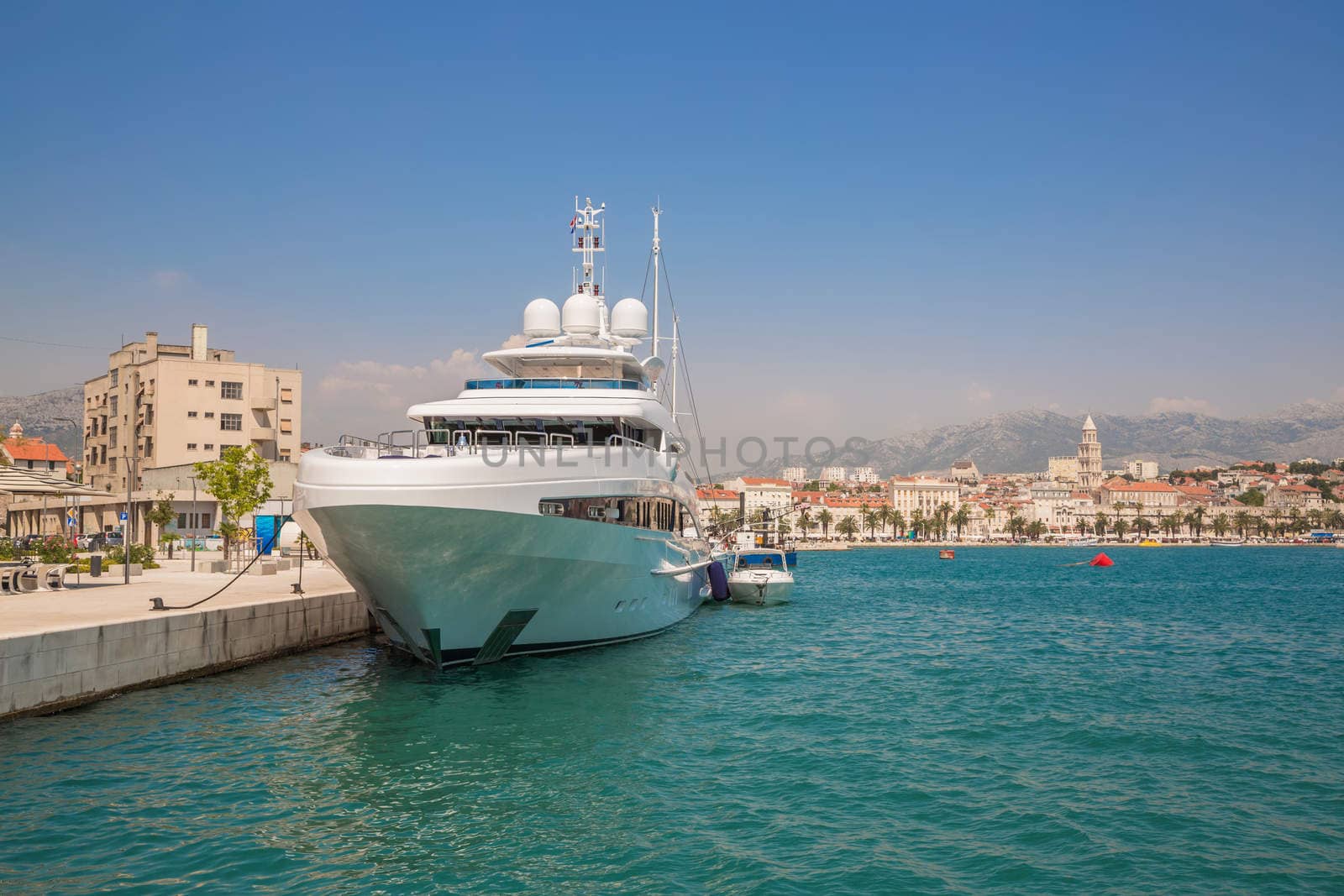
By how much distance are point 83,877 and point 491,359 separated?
1804 centimetres

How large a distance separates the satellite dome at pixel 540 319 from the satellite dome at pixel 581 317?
1.58ft

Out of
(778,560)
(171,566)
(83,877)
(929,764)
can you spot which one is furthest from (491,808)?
(778,560)

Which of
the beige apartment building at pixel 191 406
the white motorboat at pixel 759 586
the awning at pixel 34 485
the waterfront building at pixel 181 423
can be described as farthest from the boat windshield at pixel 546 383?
the beige apartment building at pixel 191 406

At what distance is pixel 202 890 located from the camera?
9297mm

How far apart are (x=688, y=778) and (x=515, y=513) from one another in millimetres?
6408

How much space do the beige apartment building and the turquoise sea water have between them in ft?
142

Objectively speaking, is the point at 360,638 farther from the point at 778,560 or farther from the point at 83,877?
the point at 778,560

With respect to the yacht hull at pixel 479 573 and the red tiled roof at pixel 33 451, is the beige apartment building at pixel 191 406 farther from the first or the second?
the yacht hull at pixel 479 573

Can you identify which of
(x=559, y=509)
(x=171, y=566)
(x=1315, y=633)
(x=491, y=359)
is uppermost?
(x=491, y=359)

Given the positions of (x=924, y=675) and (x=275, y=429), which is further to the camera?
(x=275, y=429)

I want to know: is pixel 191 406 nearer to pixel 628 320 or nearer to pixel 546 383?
pixel 628 320

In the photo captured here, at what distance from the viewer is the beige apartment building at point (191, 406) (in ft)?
198

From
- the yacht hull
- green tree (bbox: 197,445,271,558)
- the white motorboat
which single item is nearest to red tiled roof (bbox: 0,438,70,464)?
green tree (bbox: 197,445,271,558)

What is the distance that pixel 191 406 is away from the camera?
200ft
